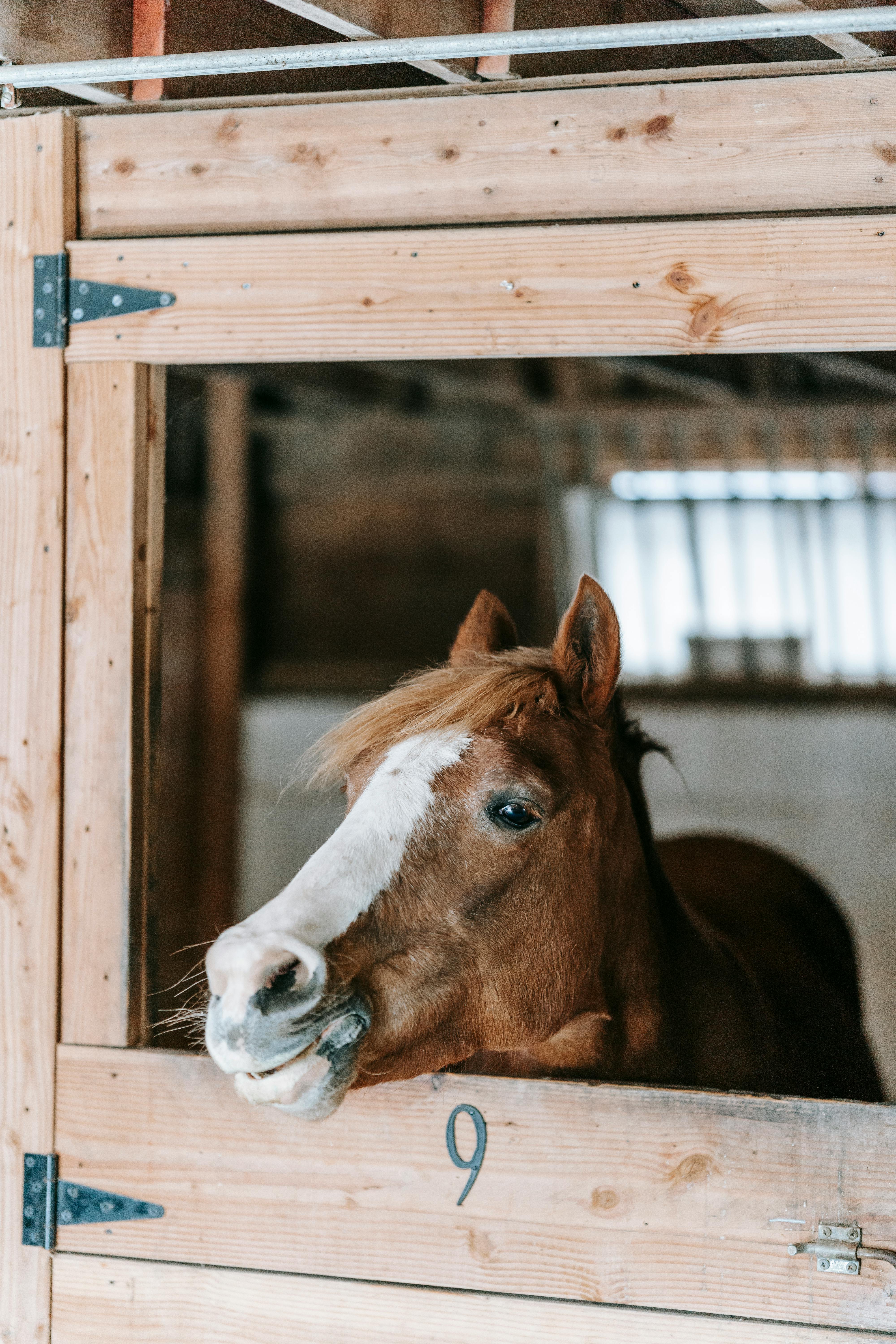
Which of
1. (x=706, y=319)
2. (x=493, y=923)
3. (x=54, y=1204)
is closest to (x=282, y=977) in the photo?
(x=493, y=923)

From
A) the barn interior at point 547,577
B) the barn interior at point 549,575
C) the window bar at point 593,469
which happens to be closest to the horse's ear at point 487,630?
the barn interior at point 549,575

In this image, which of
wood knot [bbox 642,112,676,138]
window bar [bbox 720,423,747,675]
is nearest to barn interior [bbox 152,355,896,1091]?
window bar [bbox 720,423,747,675]

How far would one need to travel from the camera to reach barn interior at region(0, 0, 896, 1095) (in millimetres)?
5523

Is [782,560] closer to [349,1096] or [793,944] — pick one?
[793,944]

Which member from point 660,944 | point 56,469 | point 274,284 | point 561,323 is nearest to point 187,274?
point 274,284

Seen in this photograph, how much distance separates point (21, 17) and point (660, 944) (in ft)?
5.67

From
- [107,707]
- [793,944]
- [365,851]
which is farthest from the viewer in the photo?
[793,944]

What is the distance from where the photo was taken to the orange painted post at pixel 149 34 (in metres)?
1.77

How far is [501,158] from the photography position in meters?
1.67

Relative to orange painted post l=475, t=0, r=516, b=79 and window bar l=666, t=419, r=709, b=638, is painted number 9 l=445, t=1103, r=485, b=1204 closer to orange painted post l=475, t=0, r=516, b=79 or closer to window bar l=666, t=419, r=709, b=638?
orange painted post l=475, t=0, r=516, b=79

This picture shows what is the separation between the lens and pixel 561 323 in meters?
1.63

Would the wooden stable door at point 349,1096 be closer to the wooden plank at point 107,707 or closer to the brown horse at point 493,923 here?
the wooden plank at point 107,707

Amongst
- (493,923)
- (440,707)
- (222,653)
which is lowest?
(493,923)

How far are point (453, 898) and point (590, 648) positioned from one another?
0.45 m
